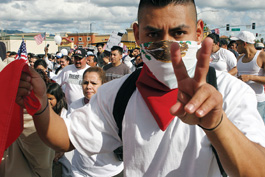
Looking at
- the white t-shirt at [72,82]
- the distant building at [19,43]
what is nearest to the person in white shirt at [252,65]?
the white t-shirt at [72,82]

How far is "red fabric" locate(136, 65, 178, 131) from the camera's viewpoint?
5.39 feet

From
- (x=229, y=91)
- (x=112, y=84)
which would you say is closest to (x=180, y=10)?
(x=229, y=91)

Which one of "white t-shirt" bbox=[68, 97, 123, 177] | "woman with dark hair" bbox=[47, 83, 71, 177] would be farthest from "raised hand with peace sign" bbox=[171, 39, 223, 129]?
"woman with dark hair" bbox=[47, 83, 71, 177]

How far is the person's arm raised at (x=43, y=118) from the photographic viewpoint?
171cm

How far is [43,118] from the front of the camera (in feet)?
5.82

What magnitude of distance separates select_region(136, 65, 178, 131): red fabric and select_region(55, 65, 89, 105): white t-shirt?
464 centimetres

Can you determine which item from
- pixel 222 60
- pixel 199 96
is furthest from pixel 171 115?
pixel 222 60

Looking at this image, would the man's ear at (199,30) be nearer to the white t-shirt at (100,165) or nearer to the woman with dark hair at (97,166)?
the woman with dark hair at (97,166)

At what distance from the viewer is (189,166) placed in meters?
1.62

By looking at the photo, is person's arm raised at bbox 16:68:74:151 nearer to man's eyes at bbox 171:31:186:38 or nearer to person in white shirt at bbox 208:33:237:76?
man's eyes at bbox 171:31:186:38

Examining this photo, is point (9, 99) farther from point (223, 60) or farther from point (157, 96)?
point (223, 60)

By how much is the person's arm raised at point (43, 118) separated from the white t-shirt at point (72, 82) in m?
4.45

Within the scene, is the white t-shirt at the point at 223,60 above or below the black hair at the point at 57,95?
above

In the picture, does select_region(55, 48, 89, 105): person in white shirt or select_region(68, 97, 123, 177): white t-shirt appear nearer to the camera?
select_region(68, 97, 123, 177): white t-shirt
